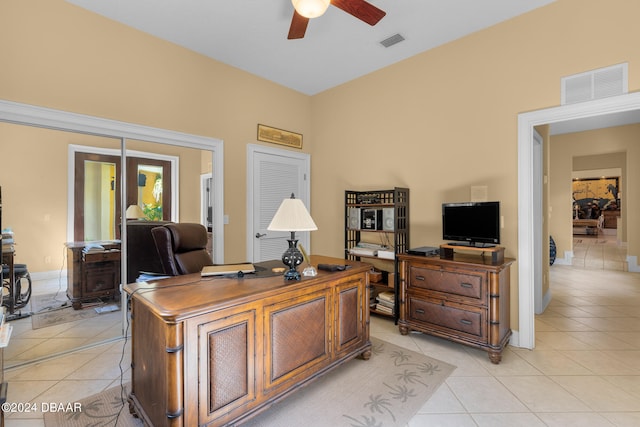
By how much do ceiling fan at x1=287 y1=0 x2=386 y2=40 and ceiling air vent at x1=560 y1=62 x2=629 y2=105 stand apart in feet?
5.91

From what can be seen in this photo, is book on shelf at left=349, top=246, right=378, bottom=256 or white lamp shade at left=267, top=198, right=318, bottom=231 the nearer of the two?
white lamp shade at left=267, top=198, right=318, bottom=231

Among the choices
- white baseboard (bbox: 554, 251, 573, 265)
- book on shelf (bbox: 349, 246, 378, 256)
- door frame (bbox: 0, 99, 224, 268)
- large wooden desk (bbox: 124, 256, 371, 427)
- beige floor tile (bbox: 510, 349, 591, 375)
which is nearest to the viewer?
large wooden desk (bbox: 124, 256, 371, 427)

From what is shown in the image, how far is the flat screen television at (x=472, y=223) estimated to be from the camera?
2750mm

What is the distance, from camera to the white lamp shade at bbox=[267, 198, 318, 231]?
6.59 feet

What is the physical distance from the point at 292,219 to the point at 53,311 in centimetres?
279

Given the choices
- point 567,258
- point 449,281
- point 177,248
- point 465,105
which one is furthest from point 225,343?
point 567,258

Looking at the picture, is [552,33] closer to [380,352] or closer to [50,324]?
[380,352]

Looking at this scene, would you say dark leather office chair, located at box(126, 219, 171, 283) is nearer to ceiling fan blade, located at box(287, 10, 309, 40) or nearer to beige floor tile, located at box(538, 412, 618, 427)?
ceiling fan blade, located at box(287, 10, 309, 40)

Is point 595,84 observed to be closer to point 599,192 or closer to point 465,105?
point 465,105

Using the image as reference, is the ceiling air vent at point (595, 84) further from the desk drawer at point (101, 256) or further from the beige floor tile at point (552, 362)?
the desk drawer at point (101, 256)

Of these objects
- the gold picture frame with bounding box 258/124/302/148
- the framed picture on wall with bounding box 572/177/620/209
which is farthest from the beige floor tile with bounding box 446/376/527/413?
the framed picture on wall with bounding box 572/177/620/209

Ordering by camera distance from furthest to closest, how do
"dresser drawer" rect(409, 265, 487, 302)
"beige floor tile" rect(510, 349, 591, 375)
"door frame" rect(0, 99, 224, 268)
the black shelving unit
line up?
1. the black shelving unit
2. "dresser drawer" rect(409, 265, 487, 302)
3. "door frame" rect(0, 99, 224, 268)
4. "beige floor tile" rect(510, 349, 591, 375)

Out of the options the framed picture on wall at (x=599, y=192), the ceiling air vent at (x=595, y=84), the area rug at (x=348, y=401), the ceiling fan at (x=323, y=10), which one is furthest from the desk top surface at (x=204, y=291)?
the framed picture on wall at (x=599, y=192)

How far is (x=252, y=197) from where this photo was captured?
162 inches
